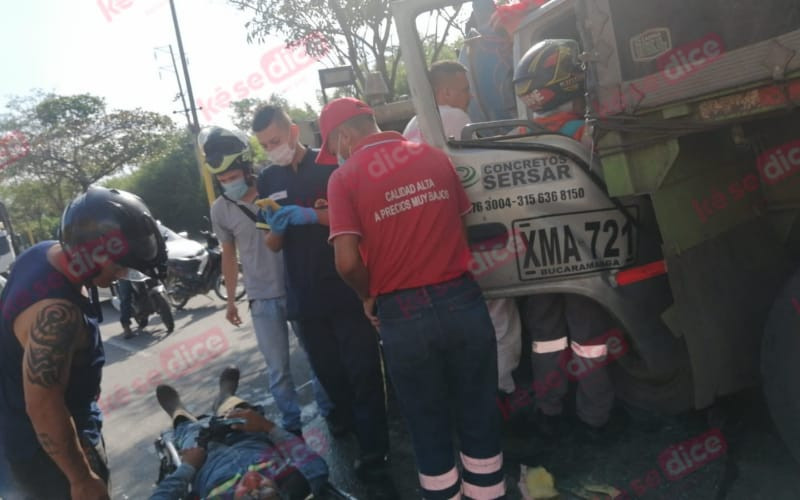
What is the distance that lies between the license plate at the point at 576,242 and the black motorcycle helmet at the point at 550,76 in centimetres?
69

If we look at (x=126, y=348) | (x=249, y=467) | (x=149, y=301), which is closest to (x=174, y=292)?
(x=149, y=301)

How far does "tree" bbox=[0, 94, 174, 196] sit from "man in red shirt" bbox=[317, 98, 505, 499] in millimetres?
28743

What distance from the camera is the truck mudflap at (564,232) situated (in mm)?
2416

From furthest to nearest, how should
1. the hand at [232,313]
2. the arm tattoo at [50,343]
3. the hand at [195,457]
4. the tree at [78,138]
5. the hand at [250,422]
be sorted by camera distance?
the tree at [78,138], the hand at [232,313], the hand at [250,422], the hand at [195,457], the arm tattoo at [50,343]

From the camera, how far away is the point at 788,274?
237cm

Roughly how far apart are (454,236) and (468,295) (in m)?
0.24

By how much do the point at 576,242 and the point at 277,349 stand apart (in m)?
1.99

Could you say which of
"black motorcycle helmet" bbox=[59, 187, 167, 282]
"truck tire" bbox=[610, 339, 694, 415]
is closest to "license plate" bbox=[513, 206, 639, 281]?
"truck tire" bbox=[610, 339, 694, 415]

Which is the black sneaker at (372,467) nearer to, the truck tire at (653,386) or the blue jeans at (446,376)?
the blue jeans at (446,376)

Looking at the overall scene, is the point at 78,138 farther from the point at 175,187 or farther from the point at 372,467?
the point at 372,467

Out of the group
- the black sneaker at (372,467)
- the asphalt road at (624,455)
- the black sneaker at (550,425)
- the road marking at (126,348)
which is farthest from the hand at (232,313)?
the road marking at (126,348)

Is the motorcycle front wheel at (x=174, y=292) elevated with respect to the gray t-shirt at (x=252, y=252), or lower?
lower

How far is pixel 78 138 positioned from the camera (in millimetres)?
27125

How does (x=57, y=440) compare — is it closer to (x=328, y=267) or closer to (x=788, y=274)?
(x=328, y=267)
